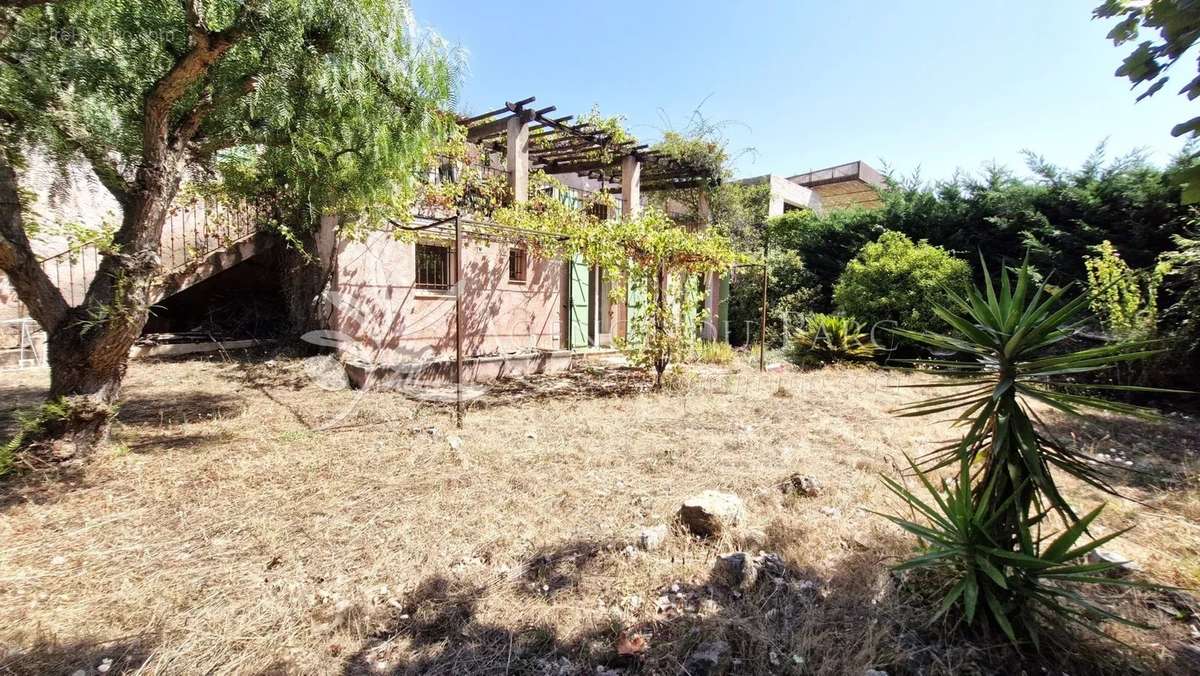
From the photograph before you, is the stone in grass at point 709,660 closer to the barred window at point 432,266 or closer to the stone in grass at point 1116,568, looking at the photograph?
the stone in grass at point 1116,568

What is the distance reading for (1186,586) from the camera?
91.1 inches

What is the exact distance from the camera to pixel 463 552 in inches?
104

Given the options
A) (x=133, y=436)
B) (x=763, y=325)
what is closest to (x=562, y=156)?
(x=763, y=325)

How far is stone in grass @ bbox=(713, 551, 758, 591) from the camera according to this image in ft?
7.70

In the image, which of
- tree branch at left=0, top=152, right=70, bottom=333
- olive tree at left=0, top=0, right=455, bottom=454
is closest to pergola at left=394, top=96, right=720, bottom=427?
olive tree at left=0, top=0, right=455, bottom=454

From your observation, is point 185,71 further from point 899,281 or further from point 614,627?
point 899,281

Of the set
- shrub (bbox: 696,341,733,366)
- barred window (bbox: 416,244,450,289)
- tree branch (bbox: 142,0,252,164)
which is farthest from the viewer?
shrub (bbox: 696,341,733,366)

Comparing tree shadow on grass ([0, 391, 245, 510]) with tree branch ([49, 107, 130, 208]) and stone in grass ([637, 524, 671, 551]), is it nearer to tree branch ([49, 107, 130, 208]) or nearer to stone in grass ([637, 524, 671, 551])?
tree branch ([49, 107, 130, 208])

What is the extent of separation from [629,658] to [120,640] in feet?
6.54

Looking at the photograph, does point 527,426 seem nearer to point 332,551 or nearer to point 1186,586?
point 332,551

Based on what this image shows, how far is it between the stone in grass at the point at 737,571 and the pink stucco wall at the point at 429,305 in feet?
19.3

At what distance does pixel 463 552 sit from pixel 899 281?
395 inches

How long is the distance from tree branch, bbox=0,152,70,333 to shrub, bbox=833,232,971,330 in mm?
10452

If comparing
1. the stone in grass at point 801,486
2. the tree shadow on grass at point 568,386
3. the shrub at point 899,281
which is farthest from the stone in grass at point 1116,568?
the shrub at point 899,281
